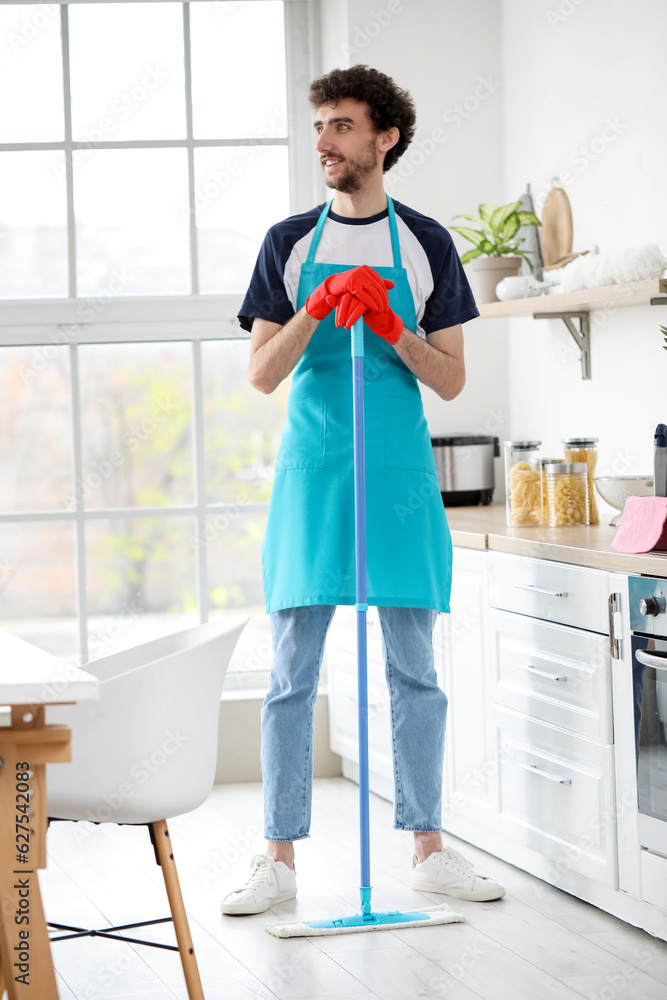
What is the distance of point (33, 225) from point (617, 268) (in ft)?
6.00

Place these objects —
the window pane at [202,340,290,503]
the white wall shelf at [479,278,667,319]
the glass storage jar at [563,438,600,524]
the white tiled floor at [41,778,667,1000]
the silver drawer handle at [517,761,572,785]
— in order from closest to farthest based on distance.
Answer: the white tiled floor at [41,778,667,1000]
the silver drawer handle at [517,761,572,785]
the white wall shelf at [479,278,667,319]
the glass storage jar at [563,438,600,524]
the window pane at [202,340,290,503]

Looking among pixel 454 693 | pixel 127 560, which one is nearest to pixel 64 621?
pixel 127 560

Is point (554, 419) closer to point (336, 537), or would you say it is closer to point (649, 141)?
point (649, 141)

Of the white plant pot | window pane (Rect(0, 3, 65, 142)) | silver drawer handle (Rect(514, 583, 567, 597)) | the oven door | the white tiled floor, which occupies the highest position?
window pane (Rect(0, 3, 65, 142))

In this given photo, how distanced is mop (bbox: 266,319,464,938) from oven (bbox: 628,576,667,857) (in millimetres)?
475

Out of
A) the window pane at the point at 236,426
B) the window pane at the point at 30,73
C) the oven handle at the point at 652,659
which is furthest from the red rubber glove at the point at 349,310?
the window pane at the point at 30,73

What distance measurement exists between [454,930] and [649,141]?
188 centimetres

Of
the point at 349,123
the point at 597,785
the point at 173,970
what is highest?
the point at 349,123

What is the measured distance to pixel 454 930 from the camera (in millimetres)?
2244

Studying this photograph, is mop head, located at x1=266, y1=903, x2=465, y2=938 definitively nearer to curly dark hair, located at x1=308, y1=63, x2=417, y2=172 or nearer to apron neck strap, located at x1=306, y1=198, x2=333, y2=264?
apron neck strap, located at x1=306, y1=198, x2=333, y2=264

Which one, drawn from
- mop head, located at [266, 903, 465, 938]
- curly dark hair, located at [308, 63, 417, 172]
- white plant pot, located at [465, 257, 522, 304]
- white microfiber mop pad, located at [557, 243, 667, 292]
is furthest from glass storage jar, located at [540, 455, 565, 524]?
mop head, located at [266, 903, 465, 938]

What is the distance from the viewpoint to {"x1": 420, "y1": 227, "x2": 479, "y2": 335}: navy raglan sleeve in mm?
2430

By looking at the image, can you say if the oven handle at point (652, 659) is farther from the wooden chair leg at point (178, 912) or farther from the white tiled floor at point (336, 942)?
the wooden chair leg at point (178, 912)

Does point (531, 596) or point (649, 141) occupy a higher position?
point (649, 141)
